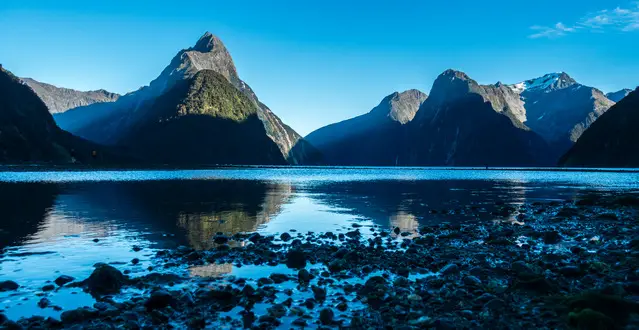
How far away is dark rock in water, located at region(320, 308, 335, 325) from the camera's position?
12.1 metres

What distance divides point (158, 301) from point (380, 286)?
691 centimetres

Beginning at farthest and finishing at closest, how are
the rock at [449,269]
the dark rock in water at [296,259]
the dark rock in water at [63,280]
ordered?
the dark rock in water at [296,259]
the rock at [449,269]
the dark rock in water at [63,280]

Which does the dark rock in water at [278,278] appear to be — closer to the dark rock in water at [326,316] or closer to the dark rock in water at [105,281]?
the dark rock in water at [326,316]

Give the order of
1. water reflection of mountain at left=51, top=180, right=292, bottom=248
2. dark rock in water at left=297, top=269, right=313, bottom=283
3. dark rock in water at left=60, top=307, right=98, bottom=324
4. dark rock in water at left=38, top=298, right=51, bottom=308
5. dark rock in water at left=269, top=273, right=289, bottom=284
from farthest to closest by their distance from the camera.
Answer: water reflection of mountain at left=51, top=180, right=292, bottom=248 < dark rock in water at left=297, top=269, right=313, bottom=283 < dark rock in water at left=269, top=273, right=289, bottom=284 < dark rock in water at left=38, top=298, right=51, bottom=308 < dark rock in water at left=60, top=307, right=98, bottom=324

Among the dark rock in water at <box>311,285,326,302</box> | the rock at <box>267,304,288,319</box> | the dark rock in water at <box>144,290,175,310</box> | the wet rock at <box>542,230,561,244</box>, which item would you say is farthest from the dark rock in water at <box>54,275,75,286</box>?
the wet rock at <box>542,230,561,244</box>

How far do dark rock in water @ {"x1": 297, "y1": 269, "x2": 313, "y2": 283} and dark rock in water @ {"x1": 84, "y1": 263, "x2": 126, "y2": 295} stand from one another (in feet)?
20.1

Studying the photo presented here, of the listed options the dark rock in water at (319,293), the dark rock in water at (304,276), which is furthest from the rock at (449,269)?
the dark rock in water at (319,293)

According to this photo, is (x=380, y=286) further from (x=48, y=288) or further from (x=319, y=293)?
(x=48, y=288)

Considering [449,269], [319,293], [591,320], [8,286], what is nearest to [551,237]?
[449,269]

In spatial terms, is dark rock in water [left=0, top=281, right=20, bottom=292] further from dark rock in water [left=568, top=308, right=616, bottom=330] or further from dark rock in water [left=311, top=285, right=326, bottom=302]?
dark rock in water [left=568, top=308, right=616, bottom=330]

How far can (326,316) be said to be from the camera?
1223 cm

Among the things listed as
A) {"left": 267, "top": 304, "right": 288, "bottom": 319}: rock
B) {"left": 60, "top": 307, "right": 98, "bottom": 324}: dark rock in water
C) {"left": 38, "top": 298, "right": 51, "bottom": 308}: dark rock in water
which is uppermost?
{"left": 60, "top": 307, "right": 98, "bottom": 324}: dark rock in water

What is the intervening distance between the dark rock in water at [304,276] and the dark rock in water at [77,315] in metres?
6.87

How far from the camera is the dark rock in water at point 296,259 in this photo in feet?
62.3
